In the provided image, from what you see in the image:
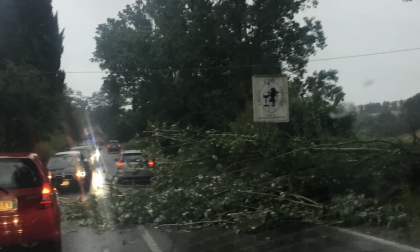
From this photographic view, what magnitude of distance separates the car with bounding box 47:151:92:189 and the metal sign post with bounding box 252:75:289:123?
7.72m

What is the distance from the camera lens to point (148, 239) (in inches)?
342

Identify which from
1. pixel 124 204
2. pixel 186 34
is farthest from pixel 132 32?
pixel 124 204

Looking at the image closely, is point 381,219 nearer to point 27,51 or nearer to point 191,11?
point 191,11

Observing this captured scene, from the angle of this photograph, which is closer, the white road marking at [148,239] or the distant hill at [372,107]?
the white road marking at [148,239]

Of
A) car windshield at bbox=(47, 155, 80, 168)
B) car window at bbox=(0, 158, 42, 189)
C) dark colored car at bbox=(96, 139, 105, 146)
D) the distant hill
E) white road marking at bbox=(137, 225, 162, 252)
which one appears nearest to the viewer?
car window at bbox=(0, 158, 42, 189)

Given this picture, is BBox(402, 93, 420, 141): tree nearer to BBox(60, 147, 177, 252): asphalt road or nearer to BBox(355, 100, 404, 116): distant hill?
BBox(355, 100, 404, 116): distant hill

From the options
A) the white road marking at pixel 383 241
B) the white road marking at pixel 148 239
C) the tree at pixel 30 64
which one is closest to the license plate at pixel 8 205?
the white road marking at pixel 148 239

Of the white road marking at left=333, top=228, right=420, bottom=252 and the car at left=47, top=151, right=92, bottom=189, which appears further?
the car at left=47, top=151, right=92, bottom=189

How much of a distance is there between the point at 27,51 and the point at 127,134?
1299 inches

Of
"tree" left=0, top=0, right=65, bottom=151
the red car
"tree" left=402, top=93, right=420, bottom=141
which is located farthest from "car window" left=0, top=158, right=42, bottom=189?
"tree" left=0, top=0, right=65, bottom=151

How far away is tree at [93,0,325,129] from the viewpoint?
2970 centimetres

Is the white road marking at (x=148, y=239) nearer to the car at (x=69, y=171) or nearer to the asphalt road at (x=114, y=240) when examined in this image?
the asphalt road at (x=114, y=240)

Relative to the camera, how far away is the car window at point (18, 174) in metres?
7.28

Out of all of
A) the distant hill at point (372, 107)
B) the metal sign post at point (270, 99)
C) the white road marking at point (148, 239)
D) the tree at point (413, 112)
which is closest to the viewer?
the white road marking at point (148, 239)
